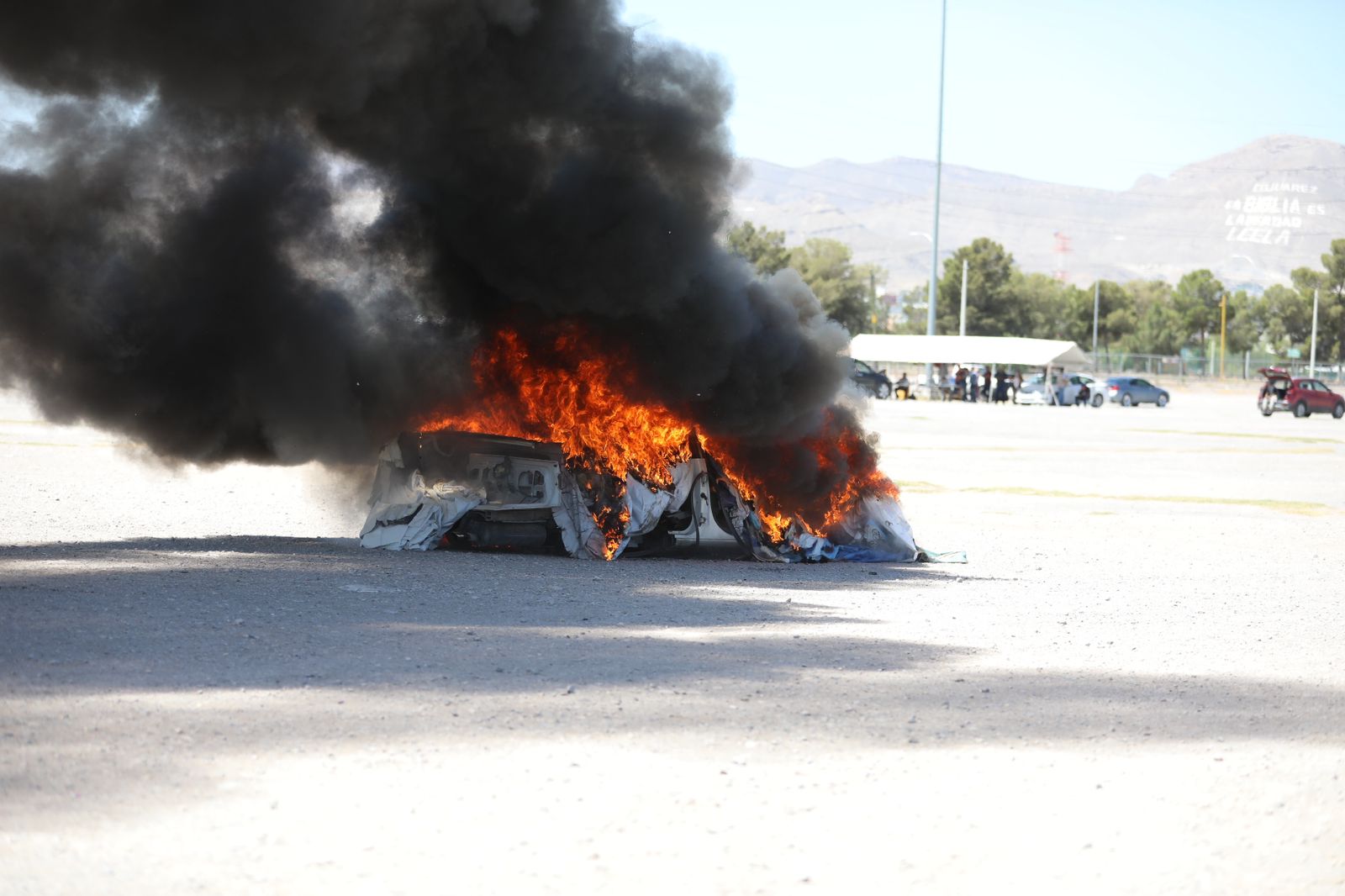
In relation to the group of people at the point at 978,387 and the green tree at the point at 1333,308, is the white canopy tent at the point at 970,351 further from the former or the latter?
the green tree at the point at 1333,308

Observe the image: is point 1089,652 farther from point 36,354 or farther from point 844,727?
point 36,354

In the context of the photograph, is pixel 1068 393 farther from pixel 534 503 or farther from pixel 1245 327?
pixel 1245 327

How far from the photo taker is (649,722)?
6.98 metres

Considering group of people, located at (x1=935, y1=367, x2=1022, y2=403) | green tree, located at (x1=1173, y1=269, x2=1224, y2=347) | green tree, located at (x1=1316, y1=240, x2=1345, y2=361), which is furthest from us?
green tree, located at (x1=1173, y1=269, x2=1224, y2=347)

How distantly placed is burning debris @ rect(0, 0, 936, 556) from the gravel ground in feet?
2.98

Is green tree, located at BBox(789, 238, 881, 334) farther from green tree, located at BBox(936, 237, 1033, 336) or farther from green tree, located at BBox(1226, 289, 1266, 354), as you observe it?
green tree, located at BBox(1226, 289, 1266, 354)

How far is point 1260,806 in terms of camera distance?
19.6ft

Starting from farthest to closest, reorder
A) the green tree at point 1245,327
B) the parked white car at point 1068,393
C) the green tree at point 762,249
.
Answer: the green tree at point 1245,327, the green tree at point 762,249, the parked white car at point 1068,393

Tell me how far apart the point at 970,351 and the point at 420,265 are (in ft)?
208

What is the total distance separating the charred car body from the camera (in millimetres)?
13320

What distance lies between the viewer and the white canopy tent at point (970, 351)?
71688 millimetres

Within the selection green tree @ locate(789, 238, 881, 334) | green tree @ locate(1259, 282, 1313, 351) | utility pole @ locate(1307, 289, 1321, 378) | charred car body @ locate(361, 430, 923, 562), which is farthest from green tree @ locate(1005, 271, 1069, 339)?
charred car body @ locate(361, 430, 923, 562)

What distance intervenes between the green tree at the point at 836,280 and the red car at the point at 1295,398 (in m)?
46.6

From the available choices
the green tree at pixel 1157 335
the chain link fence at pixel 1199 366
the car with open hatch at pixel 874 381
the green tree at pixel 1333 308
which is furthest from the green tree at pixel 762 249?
the green tree at pixel 1333 308
